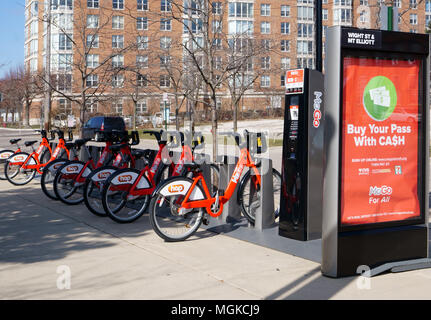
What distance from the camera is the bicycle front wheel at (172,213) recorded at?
6.61 metres

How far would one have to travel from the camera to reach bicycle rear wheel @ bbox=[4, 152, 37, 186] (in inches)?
468

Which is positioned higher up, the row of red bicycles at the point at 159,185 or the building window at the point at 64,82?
the building window at the point at 64,82

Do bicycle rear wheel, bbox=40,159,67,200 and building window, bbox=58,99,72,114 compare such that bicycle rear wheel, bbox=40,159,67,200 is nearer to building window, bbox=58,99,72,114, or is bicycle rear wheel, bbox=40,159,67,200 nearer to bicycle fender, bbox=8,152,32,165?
bicycle fender, bbox=8,152,32,165

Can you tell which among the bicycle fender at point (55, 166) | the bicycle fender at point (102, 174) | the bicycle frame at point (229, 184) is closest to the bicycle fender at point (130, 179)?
the bicycle fender at point (102, 174)

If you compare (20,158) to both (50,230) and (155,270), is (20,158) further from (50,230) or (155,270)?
(155,270)

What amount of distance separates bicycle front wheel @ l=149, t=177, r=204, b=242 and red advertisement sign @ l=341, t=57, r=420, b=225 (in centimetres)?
224

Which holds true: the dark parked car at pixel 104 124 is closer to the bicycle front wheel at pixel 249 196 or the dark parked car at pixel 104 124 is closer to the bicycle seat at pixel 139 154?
the bicycle seat at pixel 139 154

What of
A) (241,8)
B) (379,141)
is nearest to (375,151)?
(379,141)

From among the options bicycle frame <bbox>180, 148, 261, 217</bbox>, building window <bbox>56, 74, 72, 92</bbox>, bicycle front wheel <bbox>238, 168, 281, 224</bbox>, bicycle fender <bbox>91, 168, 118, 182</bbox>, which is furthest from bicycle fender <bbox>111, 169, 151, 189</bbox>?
building window <bbox>56, 74, 72, 92</bbox>

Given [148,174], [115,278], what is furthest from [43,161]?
[115,278]

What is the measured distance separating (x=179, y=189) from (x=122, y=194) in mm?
1429

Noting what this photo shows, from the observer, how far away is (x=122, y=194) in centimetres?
792

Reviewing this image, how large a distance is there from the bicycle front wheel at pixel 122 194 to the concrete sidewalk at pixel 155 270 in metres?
0.19

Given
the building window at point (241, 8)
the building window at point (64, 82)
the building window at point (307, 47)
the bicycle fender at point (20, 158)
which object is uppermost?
the building window at point (241, 8)
